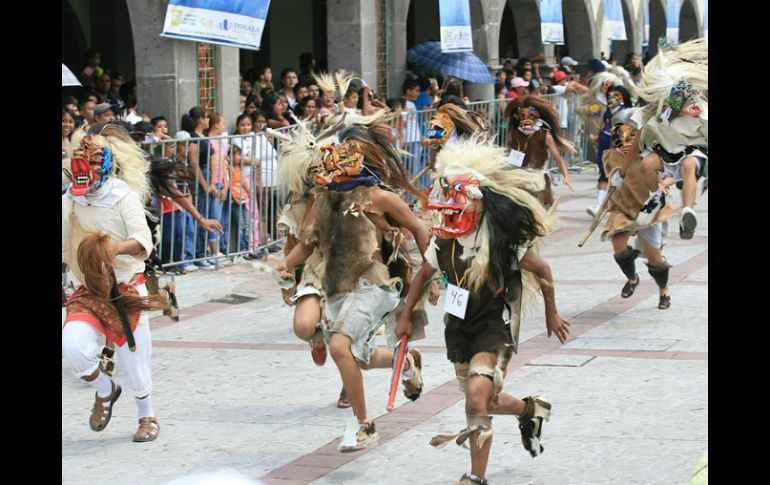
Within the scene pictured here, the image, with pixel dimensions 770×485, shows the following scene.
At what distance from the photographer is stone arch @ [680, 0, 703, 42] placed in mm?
39906

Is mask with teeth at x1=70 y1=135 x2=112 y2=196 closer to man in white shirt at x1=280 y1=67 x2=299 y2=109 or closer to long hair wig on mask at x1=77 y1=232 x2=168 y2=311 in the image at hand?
long hair wig on mask at x1=77 y1=232 x2=168 y2=311

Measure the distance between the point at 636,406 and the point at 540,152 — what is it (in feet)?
18.1

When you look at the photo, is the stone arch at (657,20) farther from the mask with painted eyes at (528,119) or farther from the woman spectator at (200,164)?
the woman spectator at (200,164)

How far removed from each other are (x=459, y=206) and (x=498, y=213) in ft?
0.60

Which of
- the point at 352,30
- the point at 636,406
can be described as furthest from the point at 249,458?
the point at 352,30

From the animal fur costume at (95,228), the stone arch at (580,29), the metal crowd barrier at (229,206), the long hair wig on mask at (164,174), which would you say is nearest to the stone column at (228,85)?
the metal crowd barrier at (229,206)

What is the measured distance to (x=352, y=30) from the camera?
1916 cm

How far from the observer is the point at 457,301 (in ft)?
20.7

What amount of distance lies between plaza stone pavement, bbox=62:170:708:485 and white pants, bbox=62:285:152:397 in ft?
1.11

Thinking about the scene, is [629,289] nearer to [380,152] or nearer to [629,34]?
[380,152]

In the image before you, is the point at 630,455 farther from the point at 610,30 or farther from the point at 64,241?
the point at 610,30

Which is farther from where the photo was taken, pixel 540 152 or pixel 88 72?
pixel 88 72
